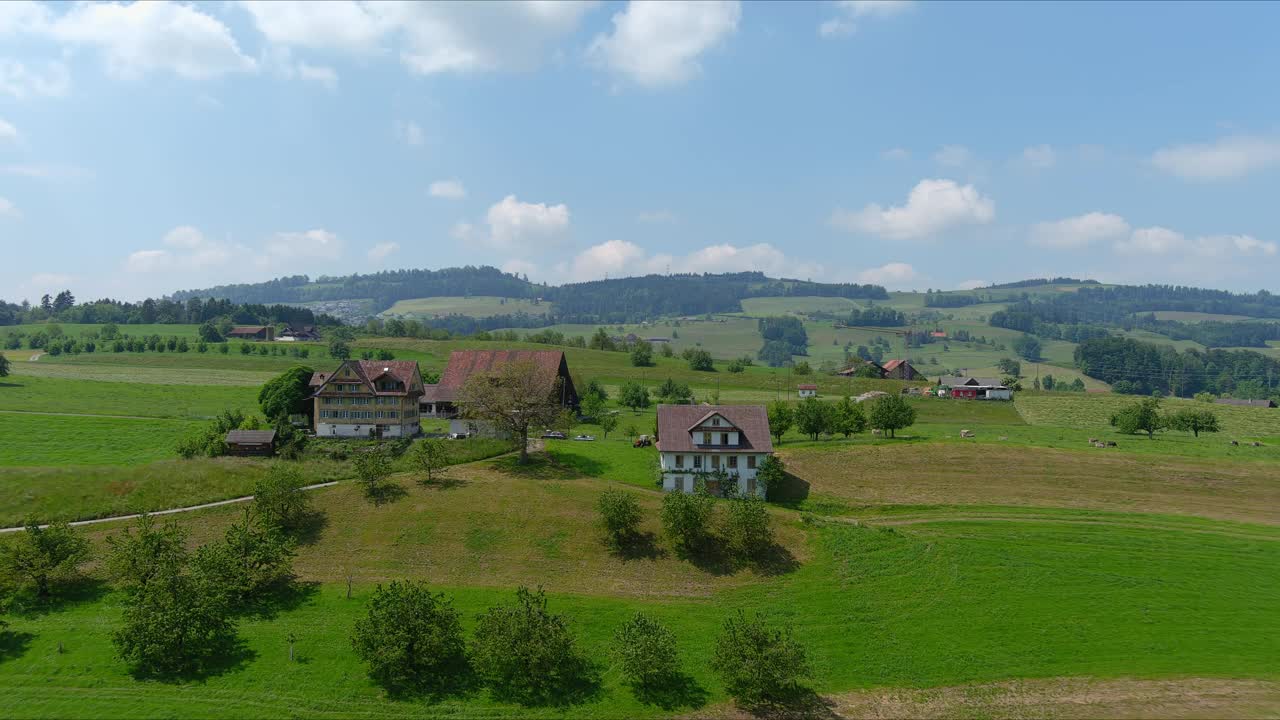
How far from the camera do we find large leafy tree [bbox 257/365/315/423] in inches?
3615

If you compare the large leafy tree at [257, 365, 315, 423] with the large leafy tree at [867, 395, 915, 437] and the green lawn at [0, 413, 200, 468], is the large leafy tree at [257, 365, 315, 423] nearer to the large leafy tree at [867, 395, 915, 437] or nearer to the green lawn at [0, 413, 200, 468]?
the green lawn at [0, 413, 200, 468]

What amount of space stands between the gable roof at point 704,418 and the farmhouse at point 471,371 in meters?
28.4

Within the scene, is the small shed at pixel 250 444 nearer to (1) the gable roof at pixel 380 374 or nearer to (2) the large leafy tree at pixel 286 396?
(2) the large leafy tree at pixel 286 396


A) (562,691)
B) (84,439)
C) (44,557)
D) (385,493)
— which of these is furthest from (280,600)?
(84,439)

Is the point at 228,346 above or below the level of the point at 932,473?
above

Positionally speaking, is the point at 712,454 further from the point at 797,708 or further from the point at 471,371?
the point at 471,371

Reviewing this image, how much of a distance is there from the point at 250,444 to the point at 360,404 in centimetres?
1449

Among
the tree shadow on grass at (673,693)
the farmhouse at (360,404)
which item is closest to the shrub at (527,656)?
the tree shadow on grass at (673,693)

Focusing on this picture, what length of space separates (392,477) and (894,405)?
66.6 meters

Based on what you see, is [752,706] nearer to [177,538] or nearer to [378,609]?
[378,609]

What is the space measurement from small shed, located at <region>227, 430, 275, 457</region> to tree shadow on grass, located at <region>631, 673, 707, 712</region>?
57977 millimetres

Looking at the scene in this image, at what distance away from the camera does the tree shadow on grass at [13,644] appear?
4097cm

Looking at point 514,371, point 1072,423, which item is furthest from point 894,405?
point 514,371

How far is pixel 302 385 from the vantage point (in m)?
94.6
